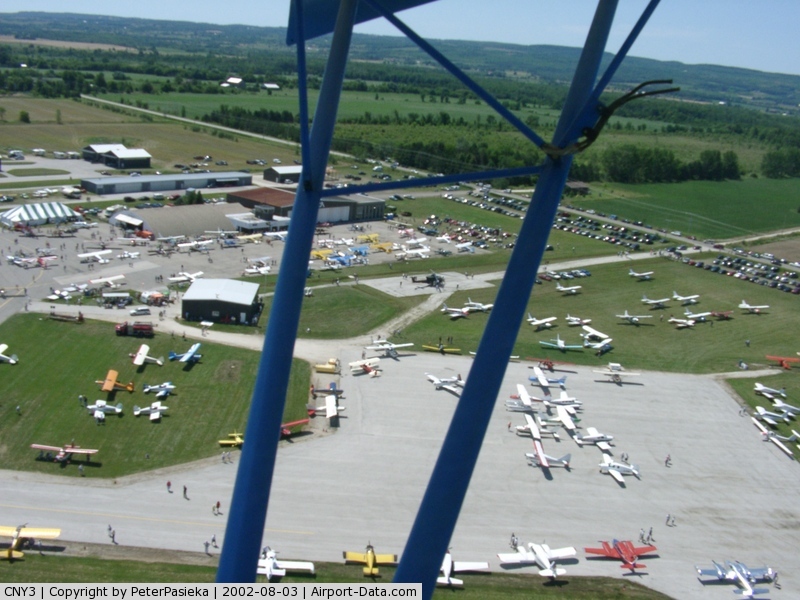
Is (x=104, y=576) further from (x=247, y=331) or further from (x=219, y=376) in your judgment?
(x=247, y=331)

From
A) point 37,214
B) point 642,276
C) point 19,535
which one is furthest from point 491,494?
point 37,214

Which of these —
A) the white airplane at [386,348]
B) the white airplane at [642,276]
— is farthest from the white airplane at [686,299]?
the white airplane at [386,348]

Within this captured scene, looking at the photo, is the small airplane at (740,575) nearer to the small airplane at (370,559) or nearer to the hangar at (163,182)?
the small airplane at (370,559)

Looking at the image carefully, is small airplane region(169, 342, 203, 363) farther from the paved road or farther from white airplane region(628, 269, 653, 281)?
white airplane region(628, 269, 653, 281)

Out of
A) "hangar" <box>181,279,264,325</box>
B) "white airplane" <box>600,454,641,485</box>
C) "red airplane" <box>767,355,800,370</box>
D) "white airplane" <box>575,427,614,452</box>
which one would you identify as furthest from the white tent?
"red airplane" <box>767,355,800,370</box>

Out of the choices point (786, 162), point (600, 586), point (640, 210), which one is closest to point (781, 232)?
point (640, 210)
